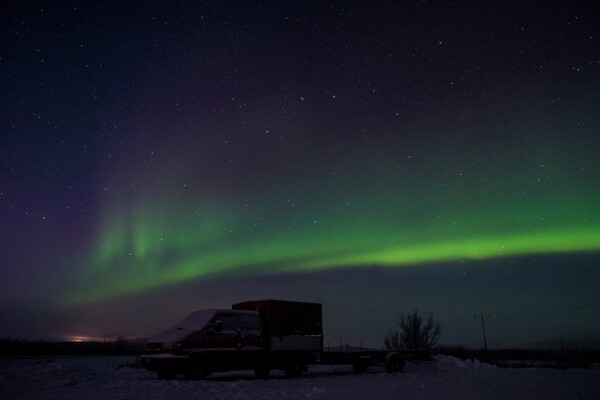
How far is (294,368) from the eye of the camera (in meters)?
19.0

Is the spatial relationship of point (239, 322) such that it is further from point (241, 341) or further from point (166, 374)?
point (166, 374)

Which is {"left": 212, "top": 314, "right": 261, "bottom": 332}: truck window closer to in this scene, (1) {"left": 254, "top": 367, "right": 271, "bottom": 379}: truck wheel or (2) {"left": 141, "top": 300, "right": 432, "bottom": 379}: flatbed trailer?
(2) {"left": 141, "top": 300, "right": 432, "bottom": 379}: flatbed trailer

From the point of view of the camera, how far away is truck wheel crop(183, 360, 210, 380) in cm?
1579

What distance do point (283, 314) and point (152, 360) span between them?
5.59m

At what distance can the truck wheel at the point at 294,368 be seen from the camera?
61.8 ft

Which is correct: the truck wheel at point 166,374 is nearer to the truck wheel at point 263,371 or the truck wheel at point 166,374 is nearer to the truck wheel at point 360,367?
the truck wheel at point 263,371

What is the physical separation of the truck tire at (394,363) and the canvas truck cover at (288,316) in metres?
4.07

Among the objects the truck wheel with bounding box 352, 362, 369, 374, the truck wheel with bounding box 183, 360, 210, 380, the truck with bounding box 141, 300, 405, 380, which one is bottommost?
the truck wheel with bounding box 352, 362, 369, 374

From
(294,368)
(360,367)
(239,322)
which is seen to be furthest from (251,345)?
(360,367)

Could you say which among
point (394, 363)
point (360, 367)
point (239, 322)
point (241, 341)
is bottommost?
point (360, 367)

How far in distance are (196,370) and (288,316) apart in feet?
15.4

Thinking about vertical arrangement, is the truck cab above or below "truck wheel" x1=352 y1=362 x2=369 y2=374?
above

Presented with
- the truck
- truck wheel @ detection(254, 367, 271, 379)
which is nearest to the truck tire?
the truck

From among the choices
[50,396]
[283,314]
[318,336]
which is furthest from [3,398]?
[318,336]
